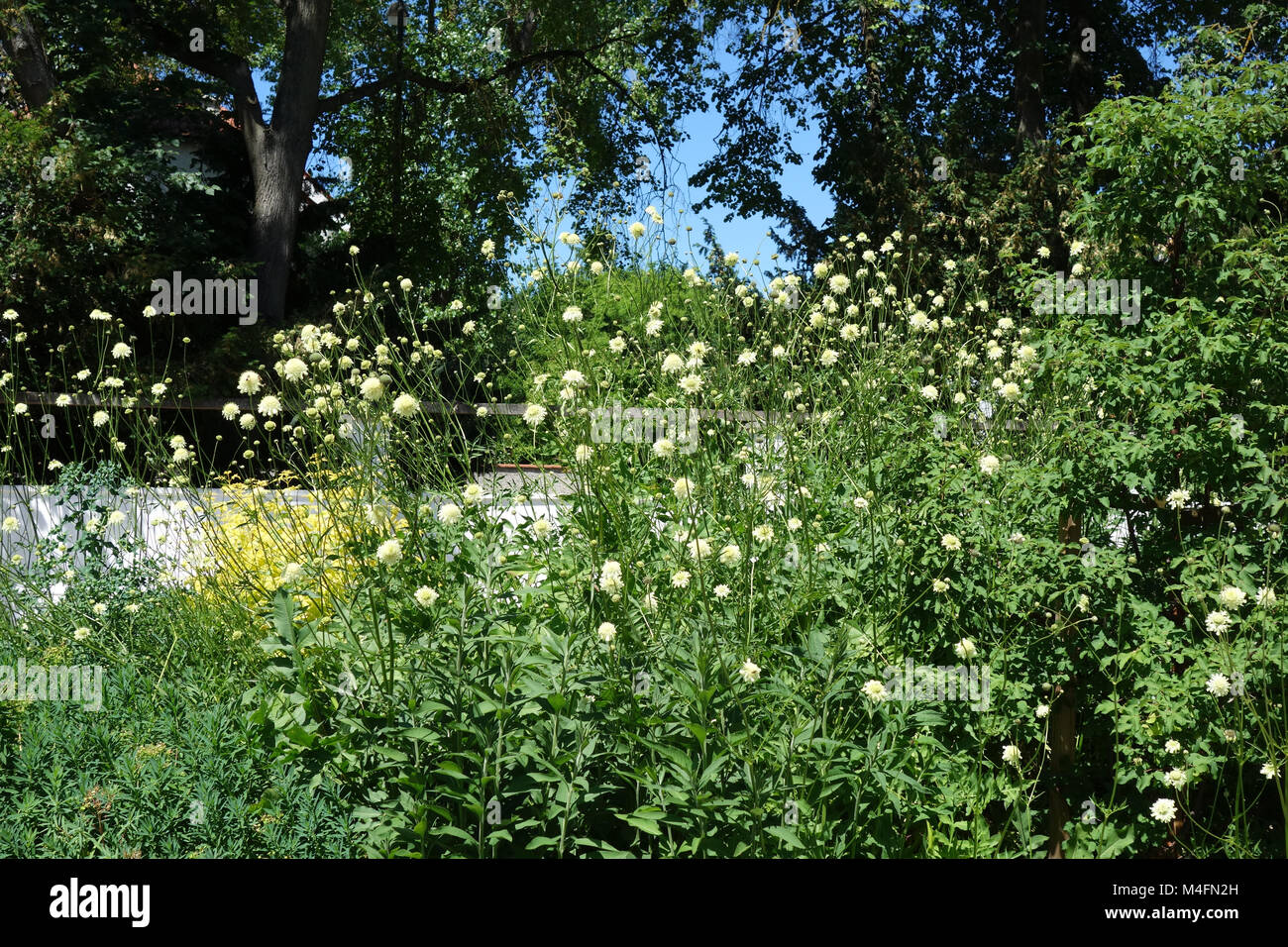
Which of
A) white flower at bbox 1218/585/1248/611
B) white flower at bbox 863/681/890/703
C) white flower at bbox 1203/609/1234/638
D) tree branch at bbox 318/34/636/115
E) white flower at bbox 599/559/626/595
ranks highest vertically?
tree branch at bbox 318/34/636/115

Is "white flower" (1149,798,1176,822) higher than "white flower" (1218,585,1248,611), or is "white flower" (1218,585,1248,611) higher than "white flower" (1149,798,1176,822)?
"white flower" (1218,585,1248,611)

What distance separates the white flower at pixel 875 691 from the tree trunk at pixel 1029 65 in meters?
13.2

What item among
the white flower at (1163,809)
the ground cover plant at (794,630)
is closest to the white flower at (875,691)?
the ground cover plant at (794,630)

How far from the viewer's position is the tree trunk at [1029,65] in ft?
45.9

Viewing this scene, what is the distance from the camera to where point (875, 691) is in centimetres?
276

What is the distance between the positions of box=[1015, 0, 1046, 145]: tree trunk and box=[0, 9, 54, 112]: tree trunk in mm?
13297

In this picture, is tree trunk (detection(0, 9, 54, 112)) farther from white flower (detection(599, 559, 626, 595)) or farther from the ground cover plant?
white flower (detection(599, 559, 626, 595))

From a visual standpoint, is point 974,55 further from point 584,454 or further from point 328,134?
point 584,454

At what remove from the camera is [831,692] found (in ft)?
8.64

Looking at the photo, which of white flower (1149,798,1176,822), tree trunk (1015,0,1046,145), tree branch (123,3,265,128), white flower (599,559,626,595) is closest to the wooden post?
white flower (1149,798,1176,822)

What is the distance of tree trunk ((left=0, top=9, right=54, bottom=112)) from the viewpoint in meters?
12.1

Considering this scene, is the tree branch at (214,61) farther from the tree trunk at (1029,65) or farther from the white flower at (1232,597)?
the white flower at (1232,597)
